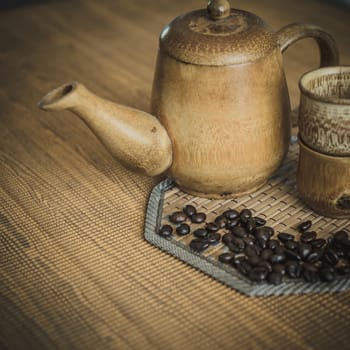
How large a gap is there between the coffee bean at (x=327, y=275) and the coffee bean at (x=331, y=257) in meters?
0.02

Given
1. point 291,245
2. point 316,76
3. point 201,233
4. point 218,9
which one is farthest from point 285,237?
point 218,9

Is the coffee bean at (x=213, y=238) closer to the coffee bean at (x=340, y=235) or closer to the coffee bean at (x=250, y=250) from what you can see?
the coffee bean at (x=250, y=250)

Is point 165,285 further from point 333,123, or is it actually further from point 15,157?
point 15,157

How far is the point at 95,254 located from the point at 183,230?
14cm

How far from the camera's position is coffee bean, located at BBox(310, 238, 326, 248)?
2.95 feet

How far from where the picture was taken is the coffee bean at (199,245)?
910mm

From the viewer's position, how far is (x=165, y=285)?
0.87 meters

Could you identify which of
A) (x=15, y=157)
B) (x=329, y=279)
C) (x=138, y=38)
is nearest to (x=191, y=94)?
(x=329, y=279)

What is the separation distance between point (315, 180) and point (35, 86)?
0.76m

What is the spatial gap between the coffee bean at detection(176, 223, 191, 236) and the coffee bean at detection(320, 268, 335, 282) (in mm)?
209

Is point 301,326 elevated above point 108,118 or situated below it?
below

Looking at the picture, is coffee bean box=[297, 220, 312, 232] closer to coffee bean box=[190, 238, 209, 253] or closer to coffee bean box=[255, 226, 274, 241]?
coffee bean box=[255, 226, 274, 241]

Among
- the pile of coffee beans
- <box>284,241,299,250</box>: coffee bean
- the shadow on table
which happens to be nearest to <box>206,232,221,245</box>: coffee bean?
the pile of coffee beans

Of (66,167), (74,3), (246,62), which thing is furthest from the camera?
(74,3)
